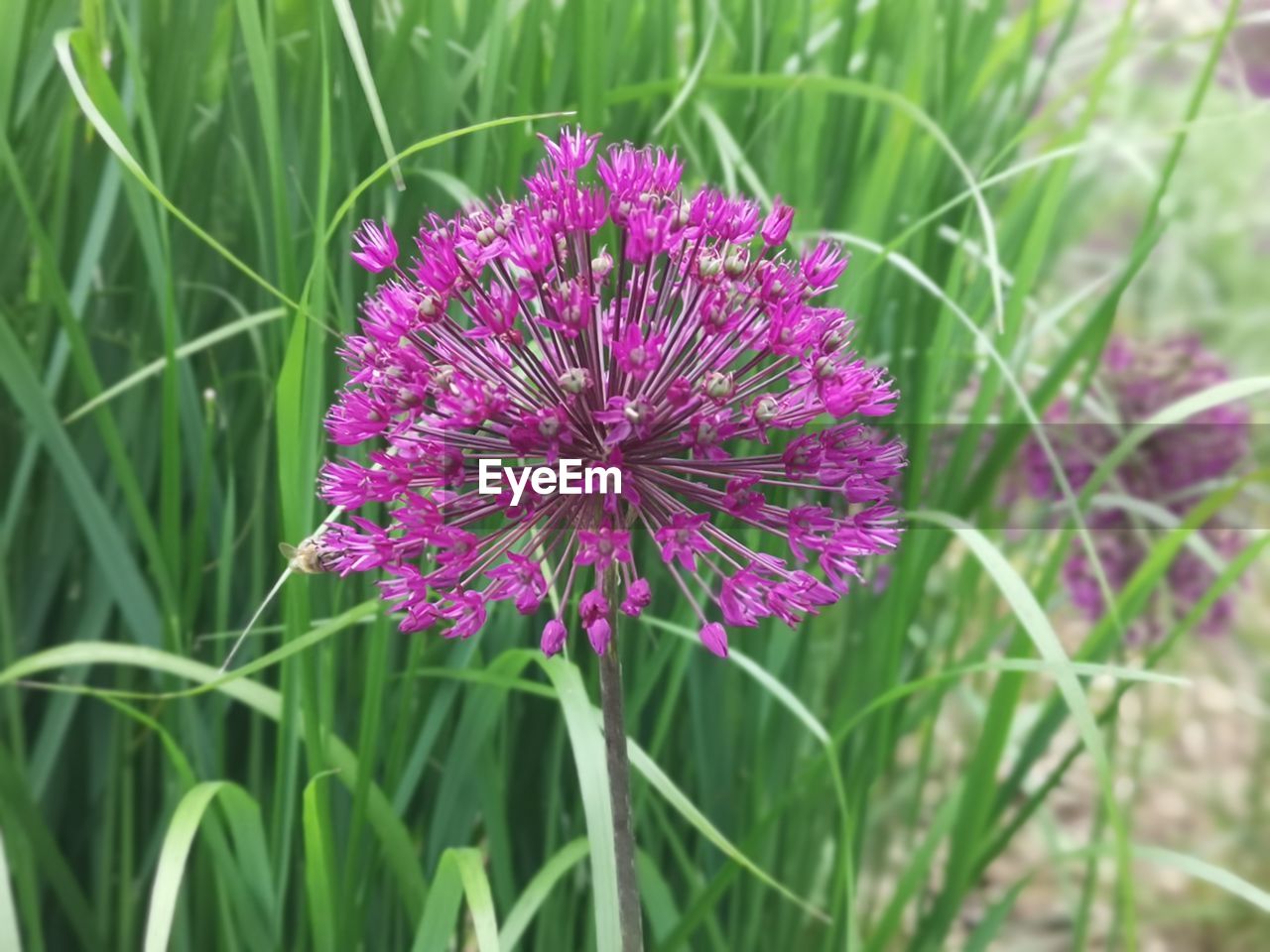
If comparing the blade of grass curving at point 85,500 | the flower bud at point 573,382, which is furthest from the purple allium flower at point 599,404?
A: the blade of grass curving at point 85,500

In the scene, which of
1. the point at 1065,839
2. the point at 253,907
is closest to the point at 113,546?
the point at 253,907

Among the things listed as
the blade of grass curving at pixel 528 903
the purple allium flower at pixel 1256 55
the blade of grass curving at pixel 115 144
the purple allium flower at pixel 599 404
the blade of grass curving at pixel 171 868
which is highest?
the purple allium flower at pixel 1256 55

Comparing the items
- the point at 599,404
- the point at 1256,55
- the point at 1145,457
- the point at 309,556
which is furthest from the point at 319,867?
the point at 1256,55

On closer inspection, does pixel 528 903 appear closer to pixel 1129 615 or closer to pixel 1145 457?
pixel 1129 615

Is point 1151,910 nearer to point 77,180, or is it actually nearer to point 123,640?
point 123,640

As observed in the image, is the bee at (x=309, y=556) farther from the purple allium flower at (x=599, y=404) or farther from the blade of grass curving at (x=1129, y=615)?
the blade of grass curving at (x=1129, y=615)
